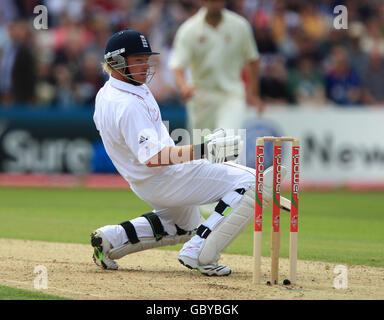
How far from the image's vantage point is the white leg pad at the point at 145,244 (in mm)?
6512


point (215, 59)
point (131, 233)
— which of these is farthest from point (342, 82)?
point (131, 233)

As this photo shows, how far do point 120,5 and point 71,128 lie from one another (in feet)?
12.6

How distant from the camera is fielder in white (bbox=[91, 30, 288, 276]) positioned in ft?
19.3

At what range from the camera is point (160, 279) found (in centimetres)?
594

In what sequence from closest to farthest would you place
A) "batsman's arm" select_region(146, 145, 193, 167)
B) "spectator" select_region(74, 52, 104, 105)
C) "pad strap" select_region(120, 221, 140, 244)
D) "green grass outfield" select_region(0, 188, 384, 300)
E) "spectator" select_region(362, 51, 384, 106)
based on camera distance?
"batsman's arm" select_region(146, 145, 193, 167) → "pad strap" select_region(120, 221, 140, 244) → "green grass outfield" select_region(0, 188, 384, 300) → "spectator" select_region(74, 52, 104, 105) → "spectator" select_region(362, 51, 384, 106)

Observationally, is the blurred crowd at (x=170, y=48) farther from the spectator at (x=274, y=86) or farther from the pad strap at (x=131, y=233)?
the pad strap at (x=131, y=233)

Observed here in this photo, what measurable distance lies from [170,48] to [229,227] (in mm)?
11118

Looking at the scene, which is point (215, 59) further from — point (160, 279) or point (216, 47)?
point (160, 279)

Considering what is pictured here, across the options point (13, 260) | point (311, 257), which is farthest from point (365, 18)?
point (13, 260)

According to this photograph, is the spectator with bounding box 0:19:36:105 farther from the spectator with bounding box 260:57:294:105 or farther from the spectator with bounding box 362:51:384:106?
the spectator with bounding box 362:51:384:106

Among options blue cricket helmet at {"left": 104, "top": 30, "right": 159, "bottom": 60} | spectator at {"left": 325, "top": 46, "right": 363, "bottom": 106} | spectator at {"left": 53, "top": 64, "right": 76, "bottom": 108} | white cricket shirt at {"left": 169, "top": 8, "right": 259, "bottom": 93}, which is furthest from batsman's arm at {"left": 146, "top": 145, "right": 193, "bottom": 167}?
spectator at {"left": 325, "top": 46, "right": 363, "bottom": 106}

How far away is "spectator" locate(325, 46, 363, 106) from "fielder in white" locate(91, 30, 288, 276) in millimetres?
10458

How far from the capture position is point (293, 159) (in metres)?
5.56
